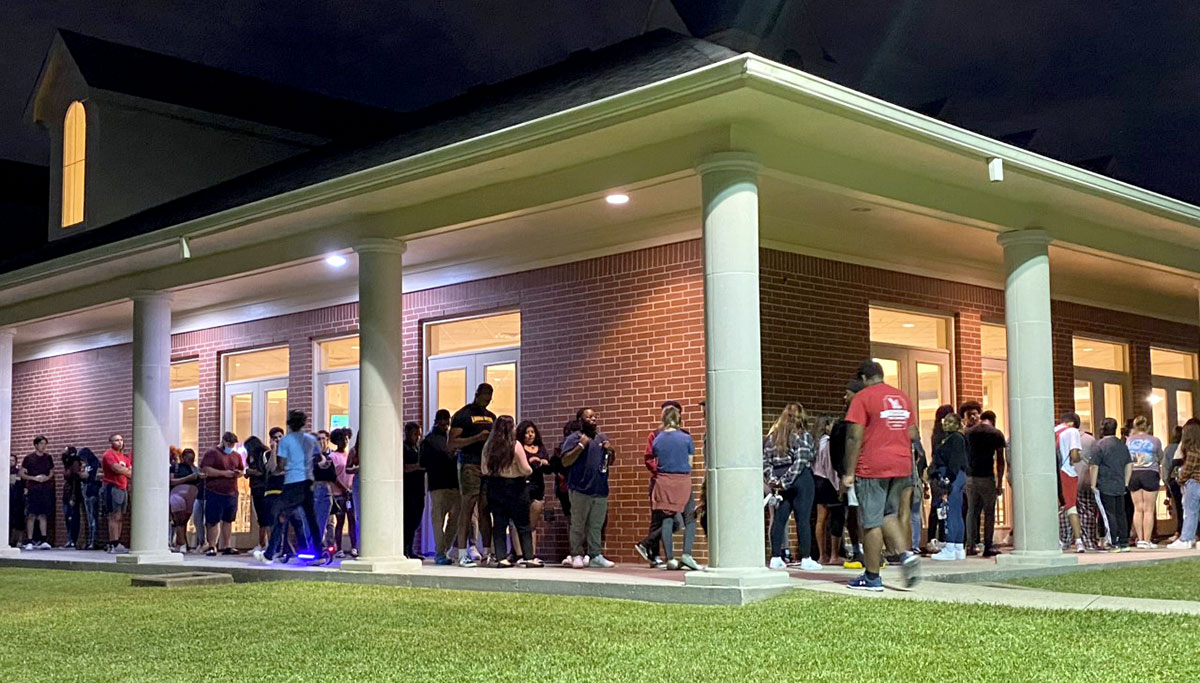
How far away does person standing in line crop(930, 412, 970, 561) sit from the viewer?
46.8 ft

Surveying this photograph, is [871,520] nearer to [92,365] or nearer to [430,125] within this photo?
[430,125]

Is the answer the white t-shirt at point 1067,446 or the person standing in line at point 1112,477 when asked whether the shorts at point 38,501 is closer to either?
the white t-shirt at point 1067,446

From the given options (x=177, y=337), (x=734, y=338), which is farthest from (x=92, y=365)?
(x=734, y=338)

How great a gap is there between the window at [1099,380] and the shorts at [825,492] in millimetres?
7697

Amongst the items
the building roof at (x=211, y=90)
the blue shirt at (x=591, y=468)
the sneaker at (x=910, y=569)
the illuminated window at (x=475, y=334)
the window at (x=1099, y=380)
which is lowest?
the sneaker at (x=910, y=569)

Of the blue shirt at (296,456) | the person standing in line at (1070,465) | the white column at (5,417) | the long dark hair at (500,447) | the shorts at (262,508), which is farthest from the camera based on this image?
the white column at (5,417)

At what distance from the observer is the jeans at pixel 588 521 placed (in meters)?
14.1

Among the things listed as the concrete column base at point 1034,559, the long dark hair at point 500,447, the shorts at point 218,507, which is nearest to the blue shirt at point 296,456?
the long dark hair at point 500,447

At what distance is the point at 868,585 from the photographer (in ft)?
34.4

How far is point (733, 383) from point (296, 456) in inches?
268

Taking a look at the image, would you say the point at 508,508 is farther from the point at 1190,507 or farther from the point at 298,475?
the point at 1190,507

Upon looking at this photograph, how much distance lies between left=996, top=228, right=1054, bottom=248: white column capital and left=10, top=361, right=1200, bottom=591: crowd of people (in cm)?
208

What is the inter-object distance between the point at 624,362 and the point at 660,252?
4.48ft

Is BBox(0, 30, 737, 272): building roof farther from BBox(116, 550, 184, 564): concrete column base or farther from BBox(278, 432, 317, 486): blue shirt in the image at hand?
BBox(116, 550, 184, 564): concrete column base
